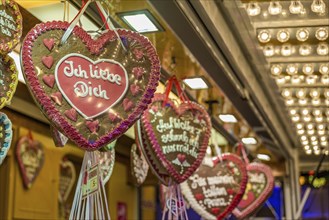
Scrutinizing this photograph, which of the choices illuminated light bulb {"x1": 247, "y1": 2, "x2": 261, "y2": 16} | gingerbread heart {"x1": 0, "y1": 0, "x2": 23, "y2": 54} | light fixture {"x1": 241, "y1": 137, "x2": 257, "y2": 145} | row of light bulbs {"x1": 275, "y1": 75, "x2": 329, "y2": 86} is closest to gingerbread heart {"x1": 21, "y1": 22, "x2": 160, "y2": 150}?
gingerbread heart {"x1": 0, "y1": 0, "x2": 23, "y2": 54}

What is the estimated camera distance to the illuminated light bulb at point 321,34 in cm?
369

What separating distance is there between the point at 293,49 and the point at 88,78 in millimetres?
2495

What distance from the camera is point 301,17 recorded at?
3.59 meters

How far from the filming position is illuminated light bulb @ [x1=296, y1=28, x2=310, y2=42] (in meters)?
3.71

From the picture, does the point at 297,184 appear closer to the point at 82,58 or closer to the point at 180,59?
the point at 180,59

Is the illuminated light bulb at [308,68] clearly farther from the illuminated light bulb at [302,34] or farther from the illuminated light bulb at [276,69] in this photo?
the illuminated light bulb at [302,34]

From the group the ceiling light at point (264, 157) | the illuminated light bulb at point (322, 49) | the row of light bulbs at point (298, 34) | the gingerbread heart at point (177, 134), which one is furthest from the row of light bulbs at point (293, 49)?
the ceiling light at point (264, 157)

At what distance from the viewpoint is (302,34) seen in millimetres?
3725

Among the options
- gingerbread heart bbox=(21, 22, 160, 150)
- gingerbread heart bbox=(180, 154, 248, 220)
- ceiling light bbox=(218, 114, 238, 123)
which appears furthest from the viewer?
ceiling light bbox=(218, 114, 238, 123)

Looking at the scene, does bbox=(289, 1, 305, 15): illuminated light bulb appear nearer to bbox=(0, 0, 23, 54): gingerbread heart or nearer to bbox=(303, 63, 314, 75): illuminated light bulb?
bbox=(303, 63, 314, 75): illuminated light bulb

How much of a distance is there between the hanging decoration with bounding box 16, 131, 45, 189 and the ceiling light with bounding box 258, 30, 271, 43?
2.21m

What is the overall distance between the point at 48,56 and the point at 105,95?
23 centimetres

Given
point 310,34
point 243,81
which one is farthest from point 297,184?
point 310,34

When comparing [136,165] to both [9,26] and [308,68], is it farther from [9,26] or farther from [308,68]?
[9,26]
